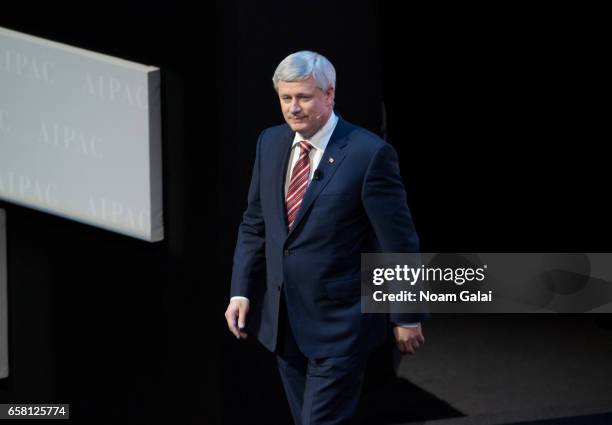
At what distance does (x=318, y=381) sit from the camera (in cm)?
333

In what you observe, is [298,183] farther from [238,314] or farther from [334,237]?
[238,314]

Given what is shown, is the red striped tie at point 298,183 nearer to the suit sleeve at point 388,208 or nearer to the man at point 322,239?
the man at point 322,239

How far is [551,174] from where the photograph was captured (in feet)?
28.6

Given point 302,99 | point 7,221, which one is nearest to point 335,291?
point 302,99

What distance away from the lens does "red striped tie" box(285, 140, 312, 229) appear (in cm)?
335

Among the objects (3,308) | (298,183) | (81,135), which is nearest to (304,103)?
(298,183)

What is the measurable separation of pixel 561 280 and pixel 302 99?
5.47 m

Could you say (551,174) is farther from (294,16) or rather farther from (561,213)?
(294,16)

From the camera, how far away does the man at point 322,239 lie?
3.25 meters

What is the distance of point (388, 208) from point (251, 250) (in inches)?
21.6

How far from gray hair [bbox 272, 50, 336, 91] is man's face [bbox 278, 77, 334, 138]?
16 mm

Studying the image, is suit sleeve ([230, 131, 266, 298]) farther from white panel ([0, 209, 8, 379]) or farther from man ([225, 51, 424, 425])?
white panel ([0, 209, 8, 379])

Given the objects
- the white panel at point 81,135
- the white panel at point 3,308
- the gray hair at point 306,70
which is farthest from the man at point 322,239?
the white panel at point 3,308

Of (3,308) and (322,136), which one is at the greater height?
(322,136)
